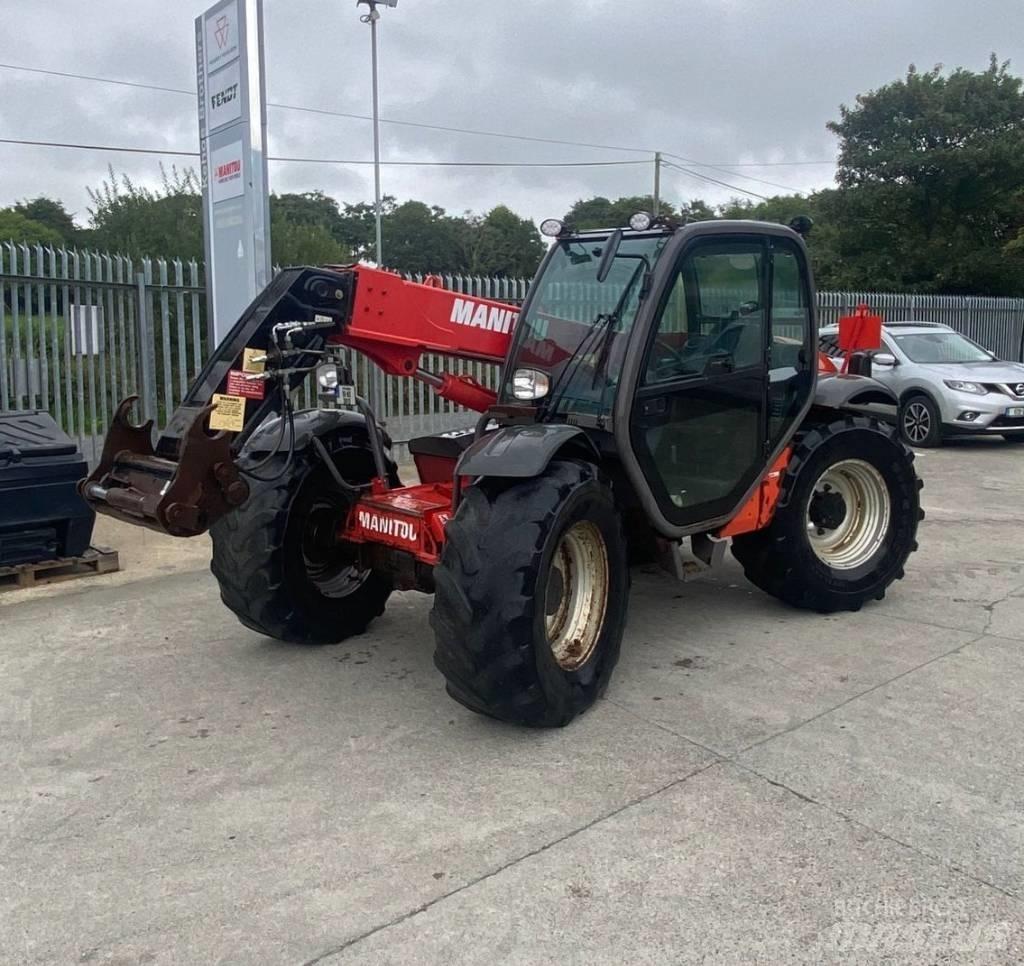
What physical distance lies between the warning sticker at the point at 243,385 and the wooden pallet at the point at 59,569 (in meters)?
3.23

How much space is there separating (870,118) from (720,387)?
2409 cm

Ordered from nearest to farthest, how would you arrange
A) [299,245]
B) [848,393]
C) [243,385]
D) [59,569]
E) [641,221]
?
[243,385] < [641,221] < [848,393] < [59,569] < [299,245]

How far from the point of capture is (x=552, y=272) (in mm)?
4859

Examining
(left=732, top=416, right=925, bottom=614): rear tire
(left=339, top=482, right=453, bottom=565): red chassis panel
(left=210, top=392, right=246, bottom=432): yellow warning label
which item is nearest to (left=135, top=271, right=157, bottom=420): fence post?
(left=339, top=482, right=453, bottom=565): red chassis panel

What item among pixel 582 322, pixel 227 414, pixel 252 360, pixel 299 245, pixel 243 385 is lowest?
pixel 227 414

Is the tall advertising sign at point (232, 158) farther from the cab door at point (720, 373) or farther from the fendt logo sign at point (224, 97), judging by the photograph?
the cab door at point (720, 373)

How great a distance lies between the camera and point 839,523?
5.69 metres

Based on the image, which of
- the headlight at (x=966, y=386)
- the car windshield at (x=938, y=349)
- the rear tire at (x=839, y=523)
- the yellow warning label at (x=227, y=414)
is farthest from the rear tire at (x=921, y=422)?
the yellow warning label at (x=227, y=414)

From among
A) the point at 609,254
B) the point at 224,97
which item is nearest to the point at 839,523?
the point at 609,254

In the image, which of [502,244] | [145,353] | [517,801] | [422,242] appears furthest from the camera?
[422,242]

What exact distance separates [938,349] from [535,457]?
11.4 m

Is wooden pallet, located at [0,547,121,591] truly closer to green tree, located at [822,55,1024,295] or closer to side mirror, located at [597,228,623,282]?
side mirror, located at [597,228,623,282]

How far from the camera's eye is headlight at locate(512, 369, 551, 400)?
14.1 feet

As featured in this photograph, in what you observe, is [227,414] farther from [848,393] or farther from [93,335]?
[93,335]
